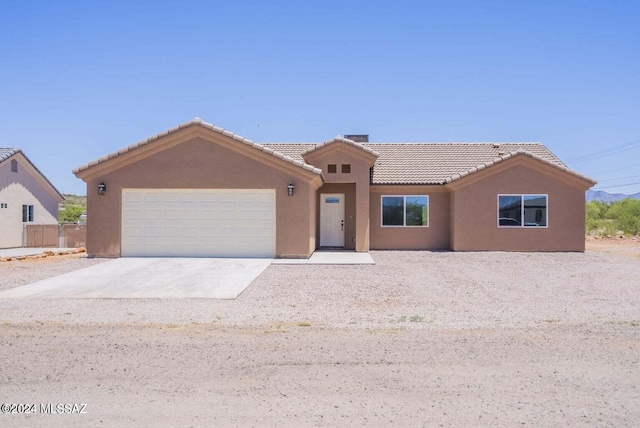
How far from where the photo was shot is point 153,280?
12.6 meters

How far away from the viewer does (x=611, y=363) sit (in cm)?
581

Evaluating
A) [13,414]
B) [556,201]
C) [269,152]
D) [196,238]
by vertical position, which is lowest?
[13,414]

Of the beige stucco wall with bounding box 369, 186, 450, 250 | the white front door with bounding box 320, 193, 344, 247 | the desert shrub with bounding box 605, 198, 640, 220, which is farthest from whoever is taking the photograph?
the desert shrub with bounding box 605, 198, 640, 220

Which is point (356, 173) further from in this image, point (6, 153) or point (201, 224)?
point (6, 153)

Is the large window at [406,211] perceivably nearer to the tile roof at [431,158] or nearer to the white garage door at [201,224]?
the tile roof at [431,158]

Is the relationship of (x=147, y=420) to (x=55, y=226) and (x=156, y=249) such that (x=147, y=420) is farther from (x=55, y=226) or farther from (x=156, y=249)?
(x=55, y=226)

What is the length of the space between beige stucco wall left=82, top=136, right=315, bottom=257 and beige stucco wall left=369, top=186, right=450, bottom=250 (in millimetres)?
4469

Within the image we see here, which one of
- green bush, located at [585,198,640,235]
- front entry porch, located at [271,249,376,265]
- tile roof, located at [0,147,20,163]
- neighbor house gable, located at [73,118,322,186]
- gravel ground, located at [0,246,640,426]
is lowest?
gravel ground, located at [0,246,640,426]

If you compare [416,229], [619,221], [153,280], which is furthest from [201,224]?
[619,221]

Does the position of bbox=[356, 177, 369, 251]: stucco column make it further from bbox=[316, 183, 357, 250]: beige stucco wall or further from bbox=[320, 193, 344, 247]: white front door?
bbox=[320, 193, 344, 247]: white front door

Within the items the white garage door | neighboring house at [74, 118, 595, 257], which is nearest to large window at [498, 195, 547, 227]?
neighboring house at [74, 118, 595, 257]

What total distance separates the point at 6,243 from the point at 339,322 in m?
23.4

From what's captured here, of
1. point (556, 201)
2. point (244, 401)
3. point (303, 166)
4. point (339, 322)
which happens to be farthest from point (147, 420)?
point (556, 201)

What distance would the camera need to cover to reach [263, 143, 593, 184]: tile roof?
70.1ft
